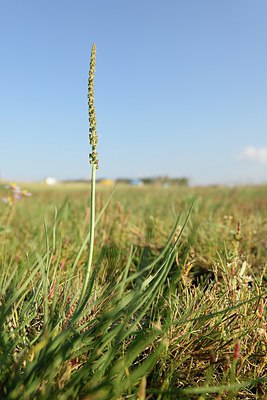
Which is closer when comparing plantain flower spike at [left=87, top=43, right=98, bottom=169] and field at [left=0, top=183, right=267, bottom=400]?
field at [left=0, top=183, right=267, bottom=400]

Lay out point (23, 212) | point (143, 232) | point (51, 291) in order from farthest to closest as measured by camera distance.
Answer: point (23, 212) → point (143, 232) → point (51, 291)

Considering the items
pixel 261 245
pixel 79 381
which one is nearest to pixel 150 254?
pixel 261 245

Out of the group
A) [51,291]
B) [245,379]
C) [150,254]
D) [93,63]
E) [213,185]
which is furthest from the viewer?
[213,185]

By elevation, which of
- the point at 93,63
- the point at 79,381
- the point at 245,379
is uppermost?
the point at 93,63

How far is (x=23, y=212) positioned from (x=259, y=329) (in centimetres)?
339

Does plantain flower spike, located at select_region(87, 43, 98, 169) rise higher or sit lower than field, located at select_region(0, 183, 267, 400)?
higher

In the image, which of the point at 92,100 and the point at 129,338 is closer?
the point at 92,100

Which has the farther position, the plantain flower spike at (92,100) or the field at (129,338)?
the plantain flower spike at (92,100)

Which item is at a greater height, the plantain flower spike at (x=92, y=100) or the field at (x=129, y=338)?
the plantain flower spike at (x=92, y=100)

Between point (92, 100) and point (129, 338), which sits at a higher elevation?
point (92, 100)

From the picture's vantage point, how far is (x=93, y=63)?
3.33 feet

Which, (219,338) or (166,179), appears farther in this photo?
(166,179)

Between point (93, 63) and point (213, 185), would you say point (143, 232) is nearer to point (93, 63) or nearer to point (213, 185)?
point (93, 63)

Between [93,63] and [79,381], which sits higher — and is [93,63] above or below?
above
